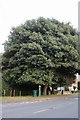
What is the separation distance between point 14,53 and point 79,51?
340 inches

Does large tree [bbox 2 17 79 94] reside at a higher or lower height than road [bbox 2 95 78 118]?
higher

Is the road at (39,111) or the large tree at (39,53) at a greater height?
the large tree at (39,53)

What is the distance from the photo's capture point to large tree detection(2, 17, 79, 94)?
40250 mm

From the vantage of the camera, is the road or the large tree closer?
the road

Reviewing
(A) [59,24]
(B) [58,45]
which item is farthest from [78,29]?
(B) [58,45]

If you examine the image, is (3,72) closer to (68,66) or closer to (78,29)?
(68,66)

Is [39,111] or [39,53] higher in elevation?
[39,53]

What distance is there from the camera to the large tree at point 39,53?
132 feet

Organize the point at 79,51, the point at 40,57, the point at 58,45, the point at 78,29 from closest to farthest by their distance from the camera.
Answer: the point at 40,57, the point at 58,45, the point at 79,51, the point at 78,29

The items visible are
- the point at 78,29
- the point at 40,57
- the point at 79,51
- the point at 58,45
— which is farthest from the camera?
the point at 78,29

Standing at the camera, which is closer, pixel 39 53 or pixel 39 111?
pixel 39 111

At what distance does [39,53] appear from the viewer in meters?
40.1

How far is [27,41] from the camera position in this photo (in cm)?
4222

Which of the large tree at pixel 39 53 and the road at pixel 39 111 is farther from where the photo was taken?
the large tree at pixel 39 53
